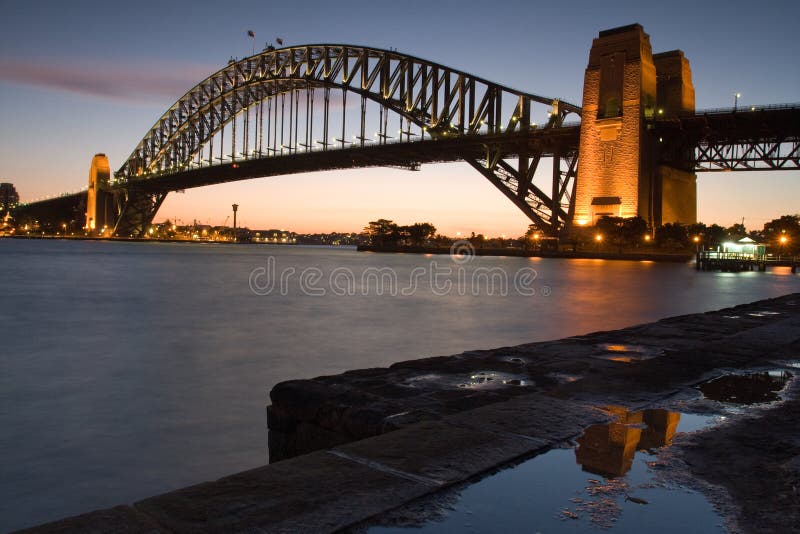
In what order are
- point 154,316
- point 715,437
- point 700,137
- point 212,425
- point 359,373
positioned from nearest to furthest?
point 715,437 → point 359,373 → point 212,425 → point 154,316 → point 700,137

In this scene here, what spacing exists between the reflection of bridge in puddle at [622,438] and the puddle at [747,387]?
0.69 meters

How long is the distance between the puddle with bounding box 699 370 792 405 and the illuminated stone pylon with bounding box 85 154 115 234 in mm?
108108

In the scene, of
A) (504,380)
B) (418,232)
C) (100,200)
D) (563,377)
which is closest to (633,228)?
(563,377)

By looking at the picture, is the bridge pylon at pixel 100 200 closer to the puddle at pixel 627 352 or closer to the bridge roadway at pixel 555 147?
the bridge roadway at pixel 555 147

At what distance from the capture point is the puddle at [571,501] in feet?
6.73

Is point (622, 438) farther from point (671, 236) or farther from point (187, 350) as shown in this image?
point (671, 236)

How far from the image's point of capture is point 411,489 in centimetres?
218

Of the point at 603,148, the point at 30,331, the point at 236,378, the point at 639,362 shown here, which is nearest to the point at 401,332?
→ the point at 236,378

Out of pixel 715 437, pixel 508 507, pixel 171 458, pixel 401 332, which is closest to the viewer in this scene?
pixel 508 507

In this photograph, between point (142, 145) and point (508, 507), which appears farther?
point (142, 145)

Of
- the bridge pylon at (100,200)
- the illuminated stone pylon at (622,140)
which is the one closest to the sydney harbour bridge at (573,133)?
the illuminated stone pylon at (622,140)

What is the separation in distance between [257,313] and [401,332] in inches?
183

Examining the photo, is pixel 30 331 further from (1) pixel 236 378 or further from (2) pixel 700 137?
(2) pixel 700 137

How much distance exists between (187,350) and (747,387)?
28.8 ft
